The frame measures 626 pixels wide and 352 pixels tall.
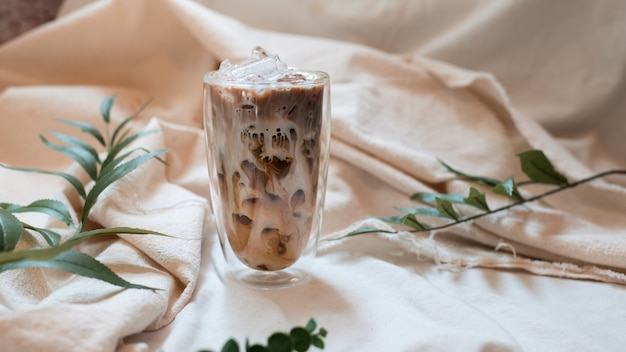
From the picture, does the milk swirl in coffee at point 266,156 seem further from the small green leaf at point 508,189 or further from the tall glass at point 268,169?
the small green leaf at point 508,189

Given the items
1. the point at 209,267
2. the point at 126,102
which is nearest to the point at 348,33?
the point at 126,102

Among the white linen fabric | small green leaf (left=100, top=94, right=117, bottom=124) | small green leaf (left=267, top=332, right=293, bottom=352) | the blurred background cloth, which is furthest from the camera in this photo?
the blurred background cloth

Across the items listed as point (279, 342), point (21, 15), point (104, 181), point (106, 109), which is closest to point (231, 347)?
point (279, 342)

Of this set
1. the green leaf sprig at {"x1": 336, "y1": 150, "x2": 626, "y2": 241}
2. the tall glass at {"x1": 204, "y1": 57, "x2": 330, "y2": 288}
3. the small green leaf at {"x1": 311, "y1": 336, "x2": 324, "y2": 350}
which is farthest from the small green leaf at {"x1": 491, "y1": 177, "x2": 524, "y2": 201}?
the small green leaf at {"x1": 311, "y1": 336, "x2": 324, "y2": 350}

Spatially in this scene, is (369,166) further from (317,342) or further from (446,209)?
(317,342)

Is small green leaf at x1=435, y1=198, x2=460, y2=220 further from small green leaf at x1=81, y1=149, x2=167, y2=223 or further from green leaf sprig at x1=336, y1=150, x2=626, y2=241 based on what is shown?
small green leaf at x1=81, y1=149, x2=167, y2=223

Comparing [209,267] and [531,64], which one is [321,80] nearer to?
[209,267]

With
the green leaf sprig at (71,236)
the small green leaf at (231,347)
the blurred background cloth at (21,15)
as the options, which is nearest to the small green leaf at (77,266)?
the green leaf sprig at (71,236)

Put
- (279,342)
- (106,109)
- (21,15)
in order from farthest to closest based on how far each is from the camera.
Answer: (21,15), (106,109), (279,342)
